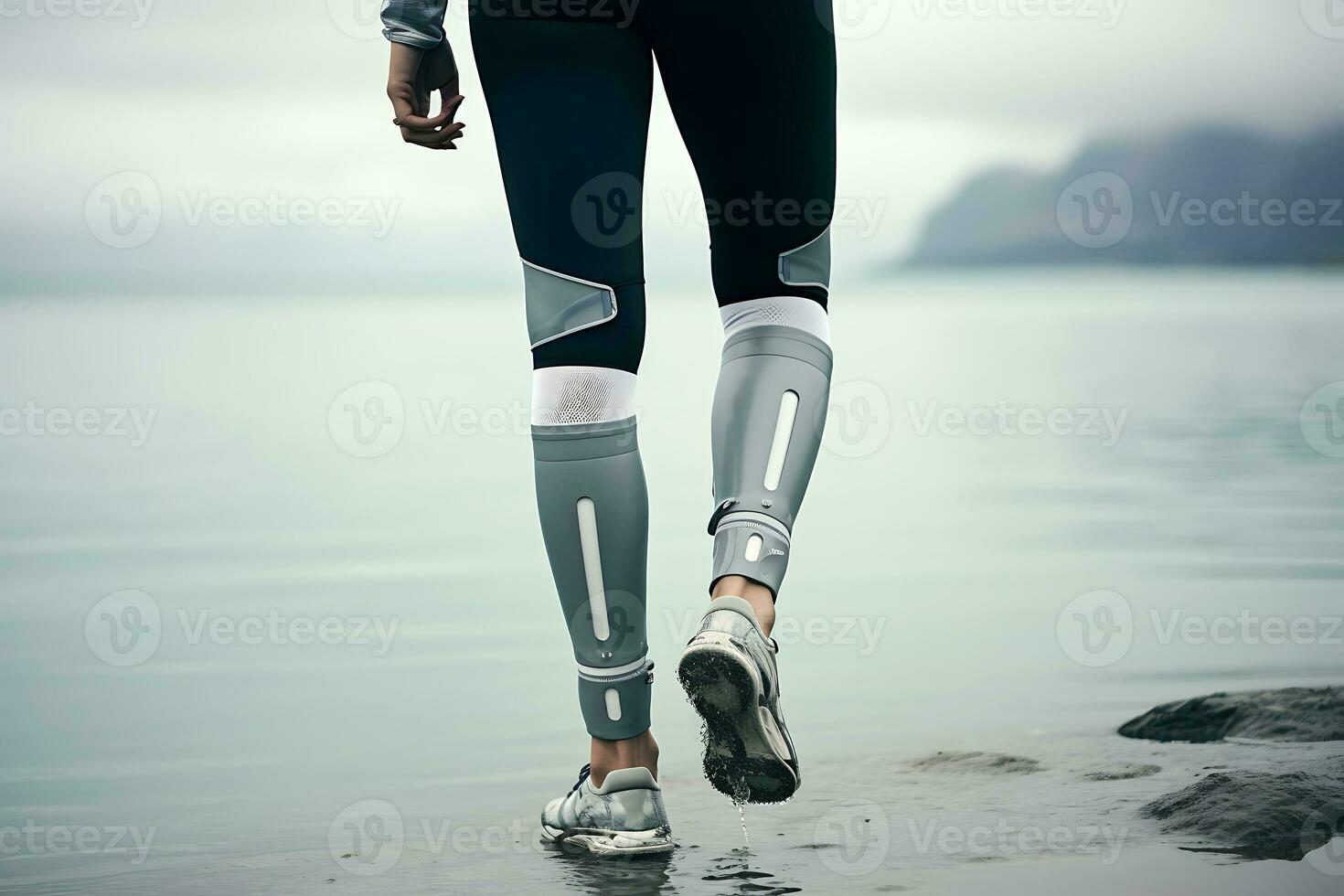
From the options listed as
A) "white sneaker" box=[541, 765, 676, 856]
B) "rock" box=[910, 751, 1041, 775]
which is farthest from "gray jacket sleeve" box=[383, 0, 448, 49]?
"rock" box=[910, 751, 1041, 775]

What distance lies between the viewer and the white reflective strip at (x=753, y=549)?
4.56ft

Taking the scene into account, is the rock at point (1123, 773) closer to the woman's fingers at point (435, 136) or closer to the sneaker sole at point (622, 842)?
the sneaker sole at point (622, 842)

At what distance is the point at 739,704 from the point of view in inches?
50.1

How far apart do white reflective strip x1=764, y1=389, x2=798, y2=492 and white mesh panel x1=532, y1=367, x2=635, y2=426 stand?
0.14m

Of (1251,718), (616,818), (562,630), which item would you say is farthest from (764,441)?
(562,630)

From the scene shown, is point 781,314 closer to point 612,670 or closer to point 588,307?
point 588,307

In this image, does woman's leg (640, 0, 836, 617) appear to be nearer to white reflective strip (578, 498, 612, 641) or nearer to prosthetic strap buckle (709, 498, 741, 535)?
prosthetic strap buckle (709, 498, 741, 535)

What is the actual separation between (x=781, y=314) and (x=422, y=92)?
0.41m

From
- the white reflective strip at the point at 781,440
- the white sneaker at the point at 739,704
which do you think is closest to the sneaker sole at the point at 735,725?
the white sneaker at the point at 739,704

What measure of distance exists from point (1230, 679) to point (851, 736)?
20.2 inches

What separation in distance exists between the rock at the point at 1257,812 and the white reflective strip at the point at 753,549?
0.42m

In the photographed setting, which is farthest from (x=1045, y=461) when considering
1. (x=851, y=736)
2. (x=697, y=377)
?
(x=851, y=736)

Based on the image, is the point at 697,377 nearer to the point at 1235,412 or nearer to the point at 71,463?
the point at 1235,412

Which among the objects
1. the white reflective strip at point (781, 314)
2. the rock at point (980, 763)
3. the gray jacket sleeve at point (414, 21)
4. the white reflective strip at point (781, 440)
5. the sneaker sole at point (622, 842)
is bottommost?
the sneaker sole at point (622, 842)
